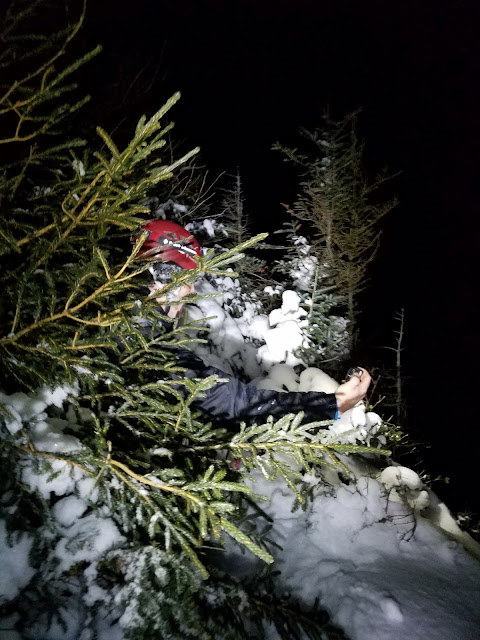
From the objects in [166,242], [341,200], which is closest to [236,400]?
[166,242]

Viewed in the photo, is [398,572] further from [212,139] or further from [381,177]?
[212,139]

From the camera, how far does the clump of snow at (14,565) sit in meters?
1.45

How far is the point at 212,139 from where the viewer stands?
55.4ft

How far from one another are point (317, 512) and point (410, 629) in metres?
1.04

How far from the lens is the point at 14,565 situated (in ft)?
4.96

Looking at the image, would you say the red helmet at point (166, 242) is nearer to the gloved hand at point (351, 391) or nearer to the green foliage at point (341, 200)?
the gloved hand at point (351, 391)

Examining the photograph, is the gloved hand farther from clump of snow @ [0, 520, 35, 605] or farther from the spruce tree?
clump of snow @ [0, 520, 35, 605]

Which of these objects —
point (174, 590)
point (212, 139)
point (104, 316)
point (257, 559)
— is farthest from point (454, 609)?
point (212, 139)

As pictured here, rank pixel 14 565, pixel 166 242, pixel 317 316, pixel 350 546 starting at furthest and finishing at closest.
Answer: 1. pixel 317 316
2. pixel 166 242
3. pixel 350 546
4. pixel 14 565

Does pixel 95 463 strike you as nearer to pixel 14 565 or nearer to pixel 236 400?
pixel 14 565

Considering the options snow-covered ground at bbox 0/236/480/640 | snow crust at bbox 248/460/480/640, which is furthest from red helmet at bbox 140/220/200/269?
snow crust at bbox 248/460/480/640

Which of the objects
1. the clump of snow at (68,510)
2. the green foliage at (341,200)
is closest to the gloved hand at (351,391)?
the clump of snow at (68,510)

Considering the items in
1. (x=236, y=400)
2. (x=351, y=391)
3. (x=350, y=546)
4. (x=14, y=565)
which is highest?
(x=14, y=565)

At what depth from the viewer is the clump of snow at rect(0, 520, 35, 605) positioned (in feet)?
4.76
